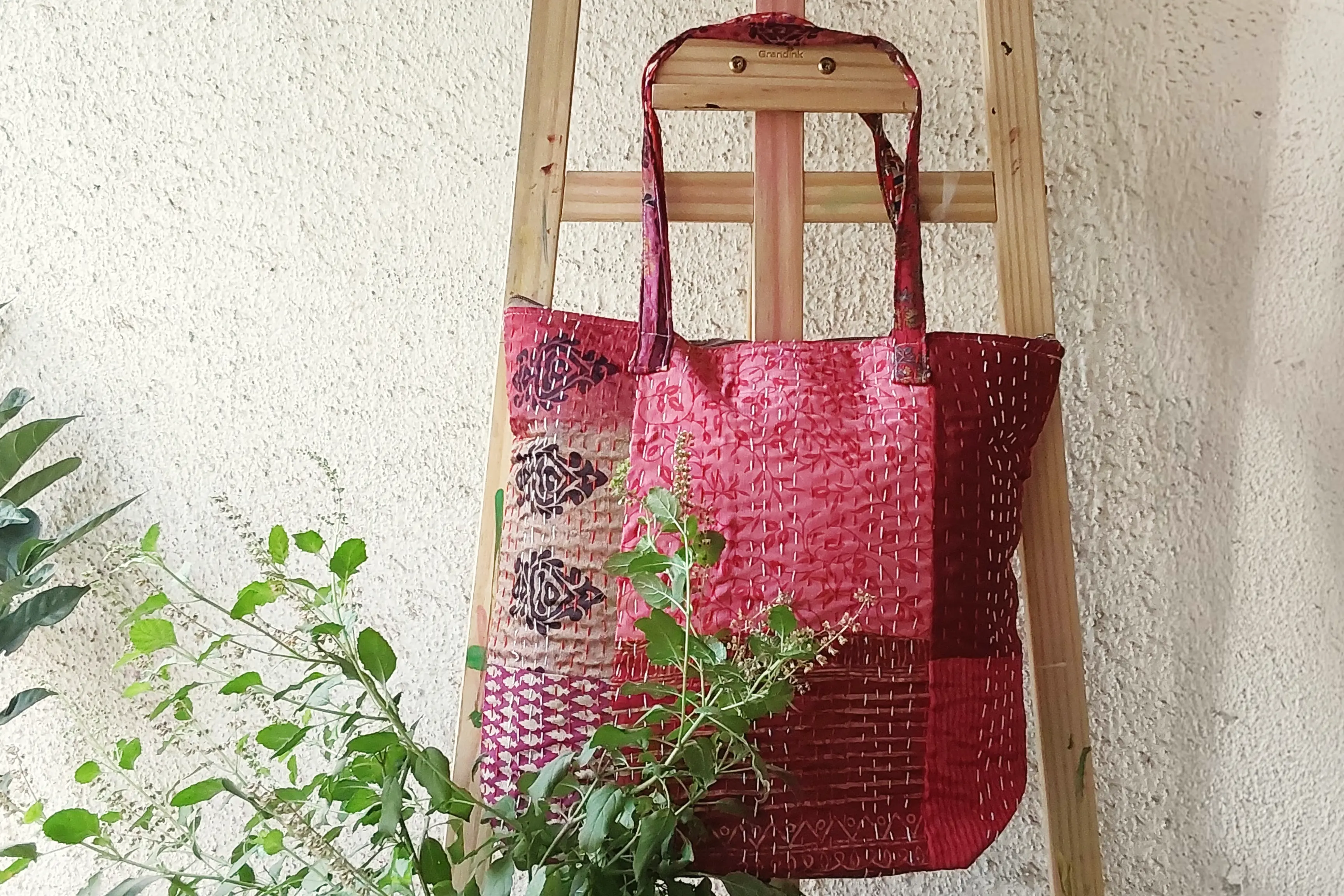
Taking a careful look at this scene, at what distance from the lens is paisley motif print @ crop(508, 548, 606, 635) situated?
63 cm

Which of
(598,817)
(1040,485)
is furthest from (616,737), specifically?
(1040,485)

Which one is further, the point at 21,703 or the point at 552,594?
the point at 21,703

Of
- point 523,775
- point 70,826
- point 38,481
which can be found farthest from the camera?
point 38,481

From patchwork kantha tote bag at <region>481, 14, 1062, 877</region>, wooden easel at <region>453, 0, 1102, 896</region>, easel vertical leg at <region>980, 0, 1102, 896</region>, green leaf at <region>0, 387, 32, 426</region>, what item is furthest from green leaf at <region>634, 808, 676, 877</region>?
green leaf at <region>0, 387, 32, 426</region>

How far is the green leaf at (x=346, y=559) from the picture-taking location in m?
0.51

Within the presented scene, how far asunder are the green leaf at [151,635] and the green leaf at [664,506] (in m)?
0.28

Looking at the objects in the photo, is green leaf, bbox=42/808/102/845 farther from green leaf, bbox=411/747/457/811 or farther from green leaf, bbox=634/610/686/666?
green leaf, bbox=634/610/686/666

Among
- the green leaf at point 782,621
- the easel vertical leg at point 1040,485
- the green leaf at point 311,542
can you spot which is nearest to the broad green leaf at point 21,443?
the green leaf at point 311,542

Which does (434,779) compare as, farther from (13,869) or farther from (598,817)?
(13,869)

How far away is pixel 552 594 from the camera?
629mm

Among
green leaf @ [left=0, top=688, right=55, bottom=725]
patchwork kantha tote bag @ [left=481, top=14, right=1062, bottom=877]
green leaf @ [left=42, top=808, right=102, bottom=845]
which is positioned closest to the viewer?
green leaf @ [left=42, top=808, right=102, bottom=845]

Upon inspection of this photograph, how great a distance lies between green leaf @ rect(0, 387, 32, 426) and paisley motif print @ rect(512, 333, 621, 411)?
19.3 inches

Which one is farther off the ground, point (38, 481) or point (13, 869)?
point (38, 481)

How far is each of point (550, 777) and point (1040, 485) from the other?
16.2 inches
